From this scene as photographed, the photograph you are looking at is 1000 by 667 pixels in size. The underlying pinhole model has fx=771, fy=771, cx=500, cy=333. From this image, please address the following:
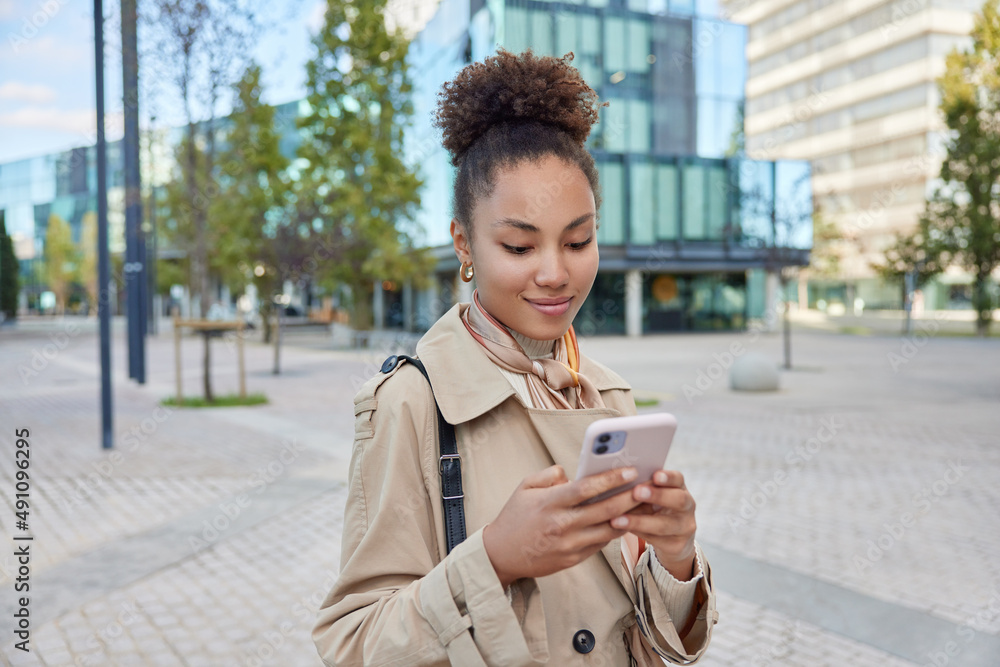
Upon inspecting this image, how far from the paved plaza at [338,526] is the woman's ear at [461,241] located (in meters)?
2.87

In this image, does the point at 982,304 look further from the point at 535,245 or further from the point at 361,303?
the point at 535,245

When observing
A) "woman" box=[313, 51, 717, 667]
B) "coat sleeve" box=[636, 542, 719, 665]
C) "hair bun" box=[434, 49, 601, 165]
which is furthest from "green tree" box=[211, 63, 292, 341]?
"coat sleeve" box=[636, 542, 719, 665]

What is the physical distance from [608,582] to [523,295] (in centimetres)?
56

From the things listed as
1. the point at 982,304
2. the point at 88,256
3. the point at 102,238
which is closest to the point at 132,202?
the point at 102,238

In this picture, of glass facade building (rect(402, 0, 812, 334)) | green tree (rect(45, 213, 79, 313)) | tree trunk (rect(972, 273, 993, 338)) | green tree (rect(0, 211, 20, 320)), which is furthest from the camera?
green tree (rect(45, 213, 79, 313))

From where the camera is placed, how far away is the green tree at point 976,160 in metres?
28.9

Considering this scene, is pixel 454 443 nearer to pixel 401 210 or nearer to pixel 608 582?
pixel 608 582

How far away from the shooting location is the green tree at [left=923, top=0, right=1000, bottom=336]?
94.8ft

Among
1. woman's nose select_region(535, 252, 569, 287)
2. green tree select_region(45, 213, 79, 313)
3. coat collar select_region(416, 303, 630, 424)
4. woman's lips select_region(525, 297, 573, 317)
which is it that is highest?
green tree select_region(45, 213, 79, 313)

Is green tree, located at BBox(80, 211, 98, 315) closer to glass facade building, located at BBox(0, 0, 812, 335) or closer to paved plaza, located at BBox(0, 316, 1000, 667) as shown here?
glass facade building, located at BBox(0, 0, 812, 335)

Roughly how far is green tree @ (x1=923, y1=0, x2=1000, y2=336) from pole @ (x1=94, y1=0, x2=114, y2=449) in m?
30.4

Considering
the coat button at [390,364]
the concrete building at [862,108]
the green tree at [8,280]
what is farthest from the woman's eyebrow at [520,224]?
the concrete building at [862,108]

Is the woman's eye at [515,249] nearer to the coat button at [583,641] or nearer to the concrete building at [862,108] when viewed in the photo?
the coat button at [583,641]

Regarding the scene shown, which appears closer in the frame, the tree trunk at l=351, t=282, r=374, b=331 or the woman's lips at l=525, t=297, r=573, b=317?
the woman's lips at l=525, t=297, r=573, b=317
